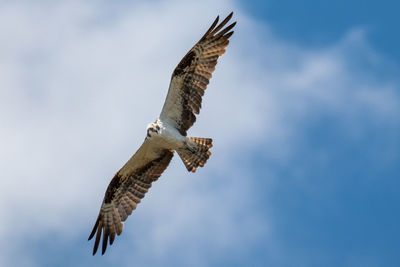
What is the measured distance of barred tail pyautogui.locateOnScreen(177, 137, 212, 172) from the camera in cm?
1712

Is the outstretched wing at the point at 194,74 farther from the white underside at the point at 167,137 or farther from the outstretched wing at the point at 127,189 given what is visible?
the outstretched wing at the point at 127,189

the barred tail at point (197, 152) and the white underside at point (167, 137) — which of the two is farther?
the barred tail at point (197, 152)

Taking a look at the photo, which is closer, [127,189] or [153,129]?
[153,129]

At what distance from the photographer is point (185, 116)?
16.8 meters

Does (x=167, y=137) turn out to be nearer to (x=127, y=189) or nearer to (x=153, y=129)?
(x=153, y=129)

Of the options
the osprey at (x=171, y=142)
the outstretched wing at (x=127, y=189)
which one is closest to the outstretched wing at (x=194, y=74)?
the osprey at (x=171, y=142)

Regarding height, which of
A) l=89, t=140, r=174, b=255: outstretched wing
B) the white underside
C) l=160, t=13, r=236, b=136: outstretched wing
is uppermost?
l=160, t=13, r=236, b=136: outstretched wing

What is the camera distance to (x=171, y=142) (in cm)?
1697

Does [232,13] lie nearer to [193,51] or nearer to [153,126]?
[193,51]

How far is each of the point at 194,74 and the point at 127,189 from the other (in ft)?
9.78

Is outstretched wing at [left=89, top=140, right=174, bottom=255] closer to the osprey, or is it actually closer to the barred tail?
the osprey

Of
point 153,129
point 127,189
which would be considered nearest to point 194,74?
point 153,129

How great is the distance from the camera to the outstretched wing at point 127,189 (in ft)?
57.9

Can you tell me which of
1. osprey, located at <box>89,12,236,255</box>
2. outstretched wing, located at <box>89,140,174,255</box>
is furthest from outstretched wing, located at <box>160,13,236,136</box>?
outstretched wing, located at <box>89,140,174,255</box>
